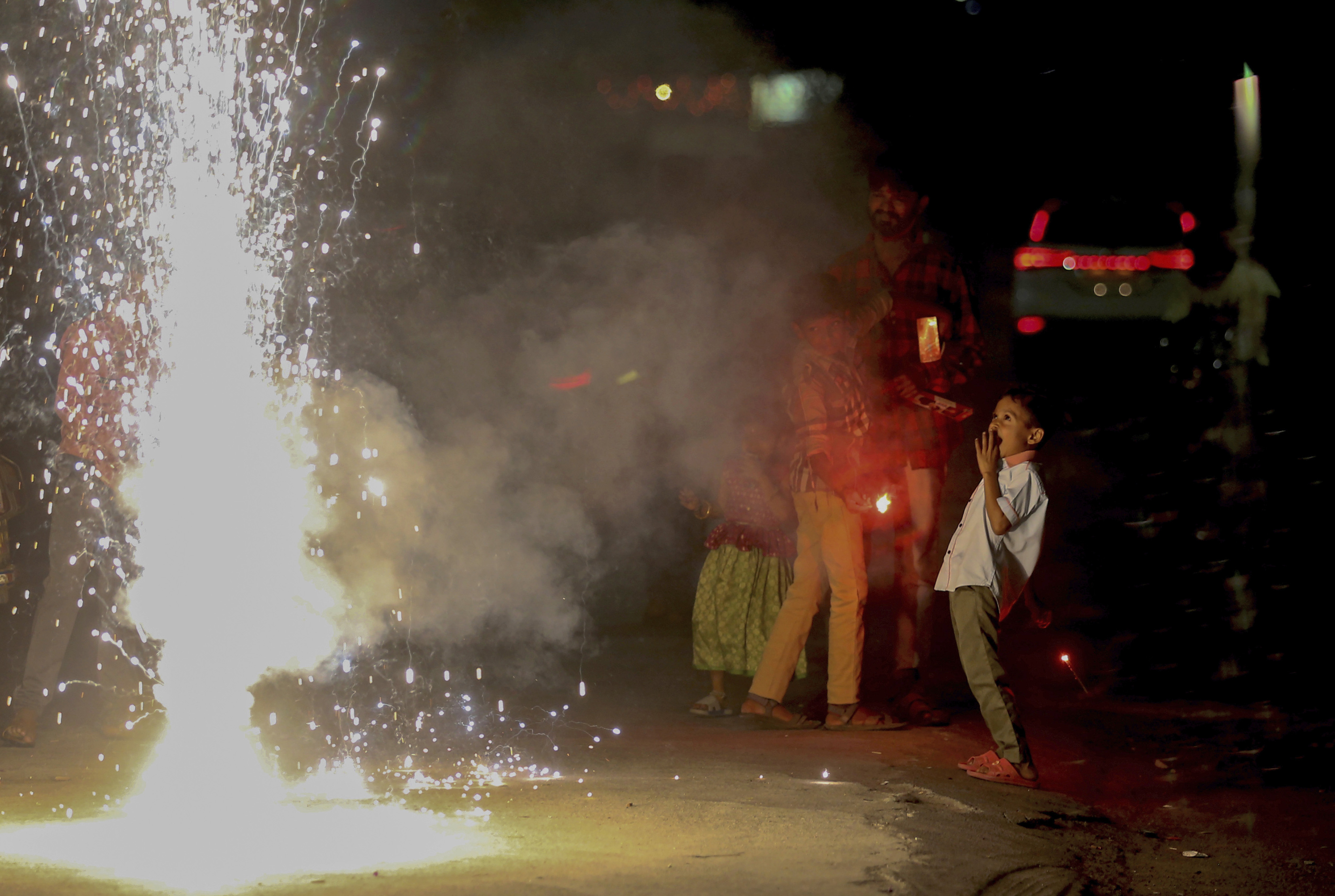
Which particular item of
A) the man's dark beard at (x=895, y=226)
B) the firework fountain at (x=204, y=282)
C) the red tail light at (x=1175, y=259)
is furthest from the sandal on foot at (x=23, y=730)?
the red tail light at (x=1175, y=259)

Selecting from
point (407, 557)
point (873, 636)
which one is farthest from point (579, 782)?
point (873, 636)

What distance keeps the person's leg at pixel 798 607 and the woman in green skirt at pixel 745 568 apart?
17.4 inches

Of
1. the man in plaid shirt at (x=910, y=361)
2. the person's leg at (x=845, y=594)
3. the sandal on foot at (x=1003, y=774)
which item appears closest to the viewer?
the sandal on foot at (x=1003, y=774)

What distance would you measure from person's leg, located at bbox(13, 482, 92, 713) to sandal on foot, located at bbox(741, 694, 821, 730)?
2.98 m

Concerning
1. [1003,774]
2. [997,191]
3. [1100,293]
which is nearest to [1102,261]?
[1100,293]

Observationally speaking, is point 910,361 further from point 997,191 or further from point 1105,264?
point 1105,264

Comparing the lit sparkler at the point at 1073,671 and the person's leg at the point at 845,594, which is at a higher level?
the person's leg at the point at 845,594

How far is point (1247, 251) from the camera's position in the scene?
29.3ft

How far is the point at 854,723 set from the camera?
15.9 ft

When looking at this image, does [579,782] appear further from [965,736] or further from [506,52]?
[506,52]

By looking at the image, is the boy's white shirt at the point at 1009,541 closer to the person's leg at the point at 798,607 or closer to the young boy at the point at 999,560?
the young boy at the point at 999,560

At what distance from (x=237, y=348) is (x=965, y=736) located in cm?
369

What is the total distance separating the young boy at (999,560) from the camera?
12.9ft

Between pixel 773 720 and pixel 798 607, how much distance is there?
1.76 feet
